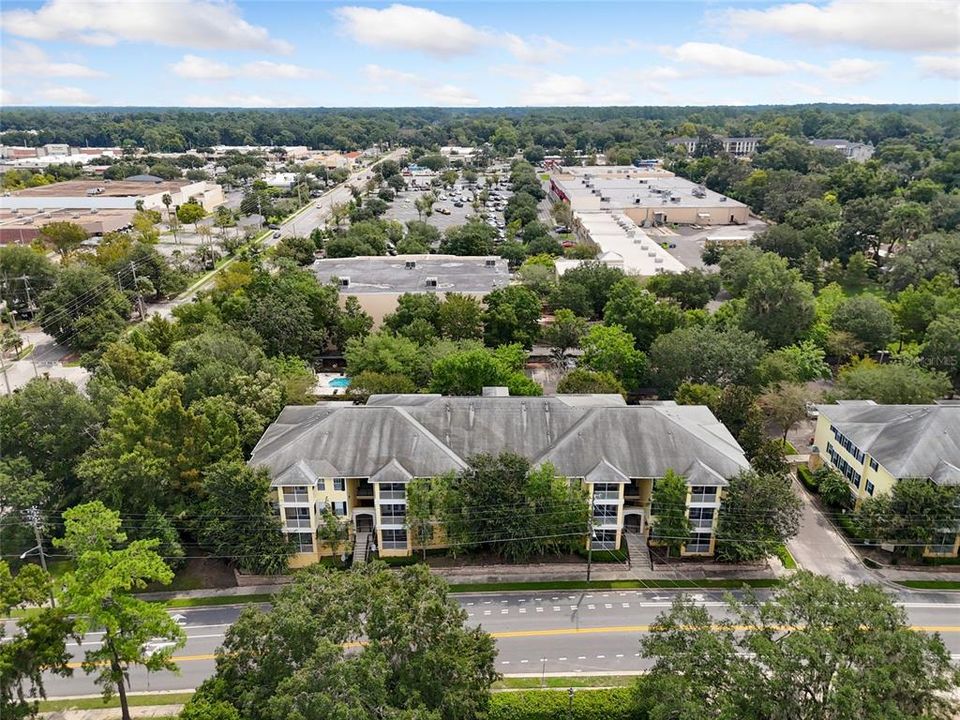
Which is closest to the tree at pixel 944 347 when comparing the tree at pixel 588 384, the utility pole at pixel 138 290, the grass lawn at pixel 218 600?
the tree at pixel 588 384

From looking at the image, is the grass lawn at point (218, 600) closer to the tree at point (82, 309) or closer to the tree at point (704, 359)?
the tree at point (704, 359)

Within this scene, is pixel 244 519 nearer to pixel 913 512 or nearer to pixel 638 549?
pixel 638 549

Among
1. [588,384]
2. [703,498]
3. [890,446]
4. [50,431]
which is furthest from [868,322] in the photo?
[50,431]

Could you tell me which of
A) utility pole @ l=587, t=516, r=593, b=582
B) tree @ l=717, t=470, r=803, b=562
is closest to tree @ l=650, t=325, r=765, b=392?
tree @ l=717, t=470, r=803, b=562

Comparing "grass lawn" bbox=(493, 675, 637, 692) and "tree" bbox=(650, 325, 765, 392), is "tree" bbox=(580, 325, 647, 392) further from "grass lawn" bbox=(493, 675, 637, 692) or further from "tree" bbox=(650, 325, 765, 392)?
"grass lawn" bbox=(493, 675, 637, 692)

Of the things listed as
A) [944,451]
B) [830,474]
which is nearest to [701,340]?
[830,474]

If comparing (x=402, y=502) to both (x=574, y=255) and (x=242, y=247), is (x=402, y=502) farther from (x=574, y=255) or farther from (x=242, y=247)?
(x=242, y=247)
